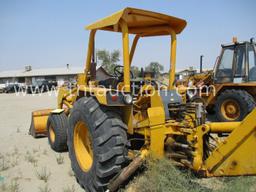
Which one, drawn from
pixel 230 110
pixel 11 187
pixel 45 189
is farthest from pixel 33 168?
pixel 230 110

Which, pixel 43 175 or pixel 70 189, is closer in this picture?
pixel 70 189

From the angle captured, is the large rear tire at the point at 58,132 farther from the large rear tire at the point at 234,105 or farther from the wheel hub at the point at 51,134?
the large rear tire at the point at 234,105

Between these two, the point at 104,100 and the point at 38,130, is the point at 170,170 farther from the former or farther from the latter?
the point at 38,130

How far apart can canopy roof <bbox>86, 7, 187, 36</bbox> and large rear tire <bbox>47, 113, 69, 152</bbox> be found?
2.32 meters

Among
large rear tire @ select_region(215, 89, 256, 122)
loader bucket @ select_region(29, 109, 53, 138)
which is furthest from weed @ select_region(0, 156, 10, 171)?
large rear tire @ select_region(215, 89, 256, 122)

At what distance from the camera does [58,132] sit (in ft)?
19.4

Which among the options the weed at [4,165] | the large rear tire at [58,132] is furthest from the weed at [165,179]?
the large rear tire at [58,132]

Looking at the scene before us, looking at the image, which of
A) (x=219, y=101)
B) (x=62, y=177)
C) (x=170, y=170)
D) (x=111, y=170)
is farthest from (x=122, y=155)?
(x=219, y=101)

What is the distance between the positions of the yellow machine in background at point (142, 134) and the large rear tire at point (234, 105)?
4854 millimetres

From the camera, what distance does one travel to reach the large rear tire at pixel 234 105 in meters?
8.38

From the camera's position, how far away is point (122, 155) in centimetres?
352

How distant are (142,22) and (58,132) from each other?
286 cm

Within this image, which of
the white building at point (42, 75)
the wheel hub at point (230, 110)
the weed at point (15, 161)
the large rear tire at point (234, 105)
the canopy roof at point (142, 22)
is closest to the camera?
the canopy roof at point (142, 22)

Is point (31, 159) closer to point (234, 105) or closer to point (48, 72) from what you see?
point (234, 105)
